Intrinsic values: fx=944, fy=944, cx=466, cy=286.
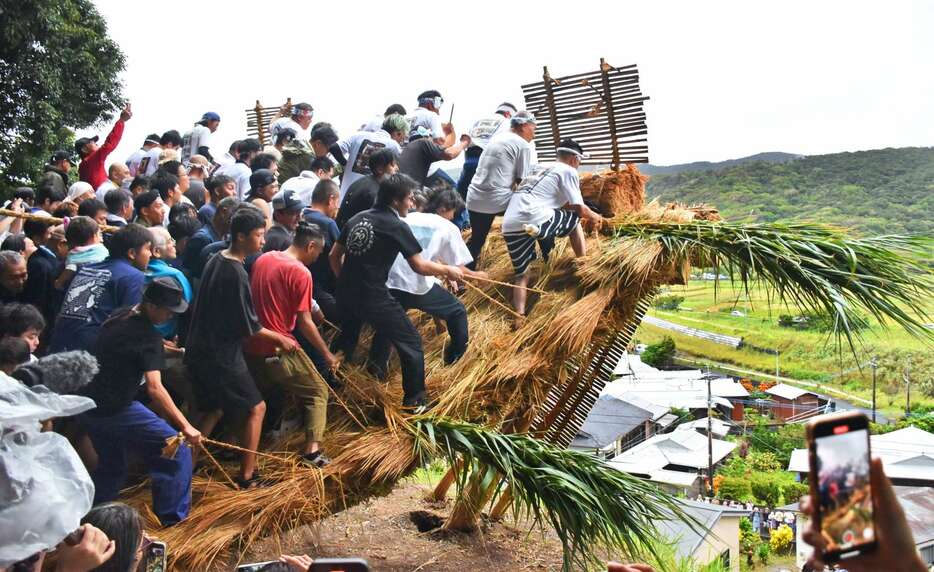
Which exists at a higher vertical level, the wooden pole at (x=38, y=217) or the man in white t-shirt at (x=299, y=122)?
the man in white t-shirt at (x=299, y=122)

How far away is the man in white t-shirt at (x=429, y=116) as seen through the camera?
932 centimetres

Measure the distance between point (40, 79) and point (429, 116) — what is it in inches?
367

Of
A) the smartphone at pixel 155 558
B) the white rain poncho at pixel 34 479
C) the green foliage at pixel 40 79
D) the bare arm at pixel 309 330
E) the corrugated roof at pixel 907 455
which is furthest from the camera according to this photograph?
the corrugated roof at pixel 907 455

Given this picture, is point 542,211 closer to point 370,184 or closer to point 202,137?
point 370,184

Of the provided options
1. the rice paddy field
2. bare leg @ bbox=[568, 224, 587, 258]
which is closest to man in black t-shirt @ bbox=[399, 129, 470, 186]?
bare leg @ bbox=[568, 224, 587, 258]

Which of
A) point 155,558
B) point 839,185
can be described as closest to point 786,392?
point 839,185

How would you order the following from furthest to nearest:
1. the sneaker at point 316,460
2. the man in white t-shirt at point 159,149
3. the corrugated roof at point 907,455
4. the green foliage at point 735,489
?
the green foliage at point 735,489
the corrugated roof at point 907,455
the man in white t-shirt at point 159,149
the sneaker at point 316,460

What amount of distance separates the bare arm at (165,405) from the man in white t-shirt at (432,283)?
5.57 feet

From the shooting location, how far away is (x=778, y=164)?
2482 inches

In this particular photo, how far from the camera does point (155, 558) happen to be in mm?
2943

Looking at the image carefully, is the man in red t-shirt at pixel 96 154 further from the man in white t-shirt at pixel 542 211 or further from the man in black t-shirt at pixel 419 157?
the man in white t-shirt at pixel 542 211

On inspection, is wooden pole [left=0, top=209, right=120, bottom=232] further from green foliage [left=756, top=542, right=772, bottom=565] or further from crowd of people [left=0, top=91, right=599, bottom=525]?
green foliage [left=756, top=542, right=772, bottom=565]

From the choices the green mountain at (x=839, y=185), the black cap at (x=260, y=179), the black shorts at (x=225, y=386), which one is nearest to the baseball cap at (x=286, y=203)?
the black cap at (x=260, y=179)

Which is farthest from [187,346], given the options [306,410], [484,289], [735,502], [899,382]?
[899,382]
